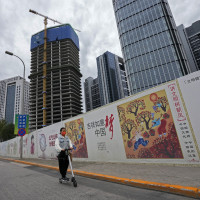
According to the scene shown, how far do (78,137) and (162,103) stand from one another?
5.96m

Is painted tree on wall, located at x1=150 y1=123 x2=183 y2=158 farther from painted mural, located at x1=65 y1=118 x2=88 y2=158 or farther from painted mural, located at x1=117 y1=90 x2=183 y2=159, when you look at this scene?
painted mural, located at x1=65 y1=118 x2=88 y2=158

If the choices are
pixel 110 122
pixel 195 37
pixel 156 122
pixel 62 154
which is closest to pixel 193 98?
pixel 156 122

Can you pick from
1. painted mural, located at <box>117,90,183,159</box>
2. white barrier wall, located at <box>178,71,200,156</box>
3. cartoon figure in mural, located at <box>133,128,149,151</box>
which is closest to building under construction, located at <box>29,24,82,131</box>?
painted mural, located at <box>117,90,183,159</box>

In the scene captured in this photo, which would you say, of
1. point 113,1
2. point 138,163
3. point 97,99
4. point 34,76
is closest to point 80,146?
point 138,163

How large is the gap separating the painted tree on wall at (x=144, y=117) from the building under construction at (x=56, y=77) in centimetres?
8645

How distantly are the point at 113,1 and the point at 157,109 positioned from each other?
311ft

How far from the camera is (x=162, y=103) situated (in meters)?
5.33

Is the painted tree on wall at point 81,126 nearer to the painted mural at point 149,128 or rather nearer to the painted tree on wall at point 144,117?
the painted mural at point 149,128

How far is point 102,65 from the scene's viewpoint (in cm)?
11712

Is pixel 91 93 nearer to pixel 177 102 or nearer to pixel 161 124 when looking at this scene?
pixel 161 124

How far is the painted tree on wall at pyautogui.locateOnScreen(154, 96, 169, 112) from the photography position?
524 centimetres

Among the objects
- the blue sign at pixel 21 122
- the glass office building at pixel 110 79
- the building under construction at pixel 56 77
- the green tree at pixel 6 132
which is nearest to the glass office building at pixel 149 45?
the glass office building at pixel 110 79

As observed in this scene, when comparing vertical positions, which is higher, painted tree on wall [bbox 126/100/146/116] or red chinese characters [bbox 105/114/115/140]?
painted tree on wall [bbox 126/100/146/116]

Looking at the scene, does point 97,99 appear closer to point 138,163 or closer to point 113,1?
point 113,1
